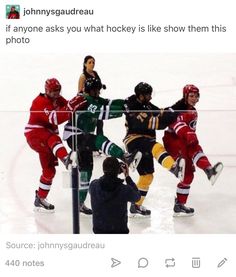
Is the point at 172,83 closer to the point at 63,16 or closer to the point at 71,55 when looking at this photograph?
the point at 71,55

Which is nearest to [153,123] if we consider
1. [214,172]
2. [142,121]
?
[142,121]

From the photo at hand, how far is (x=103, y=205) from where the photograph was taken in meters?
2.34

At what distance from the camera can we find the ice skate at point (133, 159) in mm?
2365

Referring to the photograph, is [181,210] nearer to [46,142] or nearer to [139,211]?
[139,211]

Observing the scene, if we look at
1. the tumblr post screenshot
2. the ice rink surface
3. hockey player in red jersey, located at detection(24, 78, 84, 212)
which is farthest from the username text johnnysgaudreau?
the ice rink surface

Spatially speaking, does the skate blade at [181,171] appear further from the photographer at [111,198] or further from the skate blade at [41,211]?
the skate blade at [41,211]

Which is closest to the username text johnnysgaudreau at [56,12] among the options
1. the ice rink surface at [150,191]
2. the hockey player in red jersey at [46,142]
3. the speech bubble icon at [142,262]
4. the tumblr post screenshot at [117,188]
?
the tumblr post screenshot at [117,188]

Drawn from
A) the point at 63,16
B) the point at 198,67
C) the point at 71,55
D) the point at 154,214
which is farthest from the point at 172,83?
the point at 154,214

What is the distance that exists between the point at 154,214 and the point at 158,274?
20 centimetres

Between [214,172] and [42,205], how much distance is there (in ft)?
1.72

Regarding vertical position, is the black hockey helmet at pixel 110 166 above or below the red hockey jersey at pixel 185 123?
below

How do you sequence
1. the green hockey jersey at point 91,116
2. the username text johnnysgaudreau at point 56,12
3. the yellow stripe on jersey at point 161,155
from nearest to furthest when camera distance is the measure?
1. the green hockey jersey at point 91,116
2. the yellow stripe on jersey at point 161,155
3. the username text johnnysgaudreau at point 56,12

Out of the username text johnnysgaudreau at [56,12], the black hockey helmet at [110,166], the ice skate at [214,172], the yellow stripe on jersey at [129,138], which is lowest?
the ice skate at [214,172]

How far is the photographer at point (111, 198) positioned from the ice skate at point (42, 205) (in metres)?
0.15
